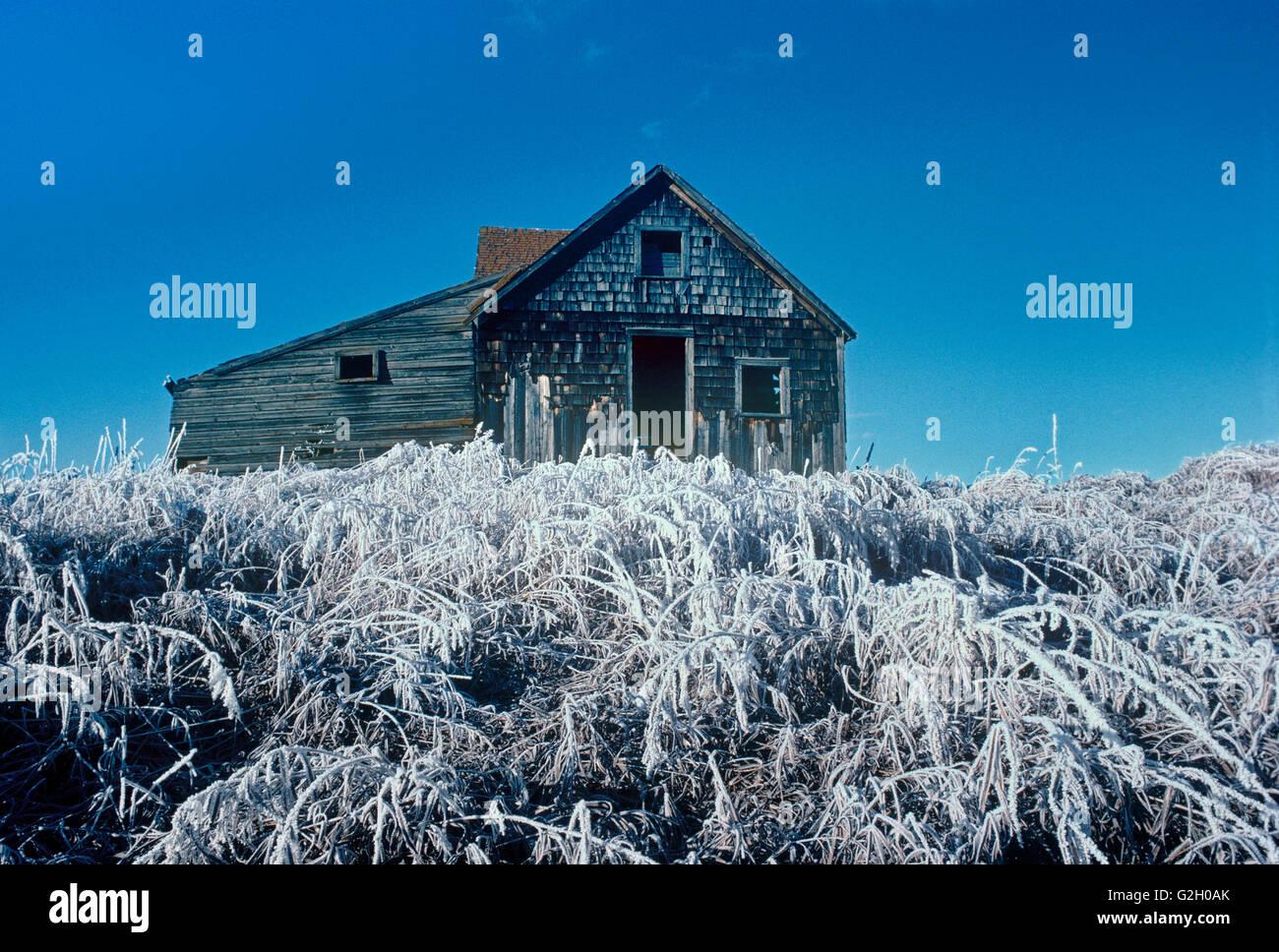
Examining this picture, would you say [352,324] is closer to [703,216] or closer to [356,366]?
[356,366]

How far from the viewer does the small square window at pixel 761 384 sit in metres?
13.8

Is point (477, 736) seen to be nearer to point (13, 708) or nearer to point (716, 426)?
point (13, 708)

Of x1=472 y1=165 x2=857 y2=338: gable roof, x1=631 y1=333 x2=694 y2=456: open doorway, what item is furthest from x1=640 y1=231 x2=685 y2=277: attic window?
x1=631 y1=333 x2=694 y2=456: open doorway

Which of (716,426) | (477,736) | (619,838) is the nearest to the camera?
(619,838)

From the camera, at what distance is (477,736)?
307 cm

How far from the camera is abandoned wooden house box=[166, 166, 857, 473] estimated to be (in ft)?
43.6

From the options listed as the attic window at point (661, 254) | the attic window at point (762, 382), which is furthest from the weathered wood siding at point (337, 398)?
the attic window at point (762, 382)

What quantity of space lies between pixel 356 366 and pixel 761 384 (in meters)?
8.94

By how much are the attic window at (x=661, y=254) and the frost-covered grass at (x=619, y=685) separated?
9.85m

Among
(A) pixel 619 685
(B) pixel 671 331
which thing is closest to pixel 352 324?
(B) pixel 671 331

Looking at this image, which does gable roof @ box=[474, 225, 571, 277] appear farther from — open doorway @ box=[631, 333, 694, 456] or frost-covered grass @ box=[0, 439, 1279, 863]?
frost-covered grass @ box=[0, 439, 1279, 863]
